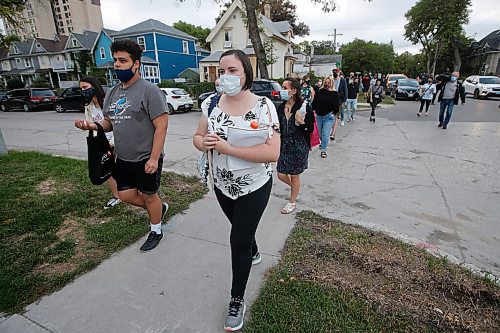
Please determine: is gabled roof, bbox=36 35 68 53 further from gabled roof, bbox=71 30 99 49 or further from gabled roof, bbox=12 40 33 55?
gabled roof, bbox=71 30 99 49

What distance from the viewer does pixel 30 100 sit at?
65.2 feet

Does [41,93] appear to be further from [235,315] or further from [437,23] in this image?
[437,23]

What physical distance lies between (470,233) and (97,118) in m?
4.75

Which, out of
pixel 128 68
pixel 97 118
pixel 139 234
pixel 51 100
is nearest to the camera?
pixel 128 68

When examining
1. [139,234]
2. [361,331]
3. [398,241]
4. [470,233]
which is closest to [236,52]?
[361,331]

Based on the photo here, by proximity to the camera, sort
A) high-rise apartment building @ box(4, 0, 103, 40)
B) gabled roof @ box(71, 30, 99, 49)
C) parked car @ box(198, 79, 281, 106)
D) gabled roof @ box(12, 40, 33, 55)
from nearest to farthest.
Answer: parked car @ box(198, 79, 281, 106) < gabled roof @ box(71, 30, 99, 49) < gabled roof @ box(12, 40, 33, 55) < high-rise apartment building @ box(4, 0, 103, 40)

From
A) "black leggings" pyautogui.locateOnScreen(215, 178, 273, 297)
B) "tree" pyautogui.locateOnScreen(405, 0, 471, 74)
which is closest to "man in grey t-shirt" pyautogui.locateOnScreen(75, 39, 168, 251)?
"black leggings" pyautogui.locateOnScreen(215, 178, 273, 297)

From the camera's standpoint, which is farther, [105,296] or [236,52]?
[105,296]

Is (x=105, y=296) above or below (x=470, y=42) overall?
below

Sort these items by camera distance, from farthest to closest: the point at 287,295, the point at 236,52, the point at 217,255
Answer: the point at 217,255 → the point at 287,295 → the point at 236,52

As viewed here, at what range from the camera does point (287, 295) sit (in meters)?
2.32

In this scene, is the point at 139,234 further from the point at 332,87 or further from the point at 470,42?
the point at 470,42

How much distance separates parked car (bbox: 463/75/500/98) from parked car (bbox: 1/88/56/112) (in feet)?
102

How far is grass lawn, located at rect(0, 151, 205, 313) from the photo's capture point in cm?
258
